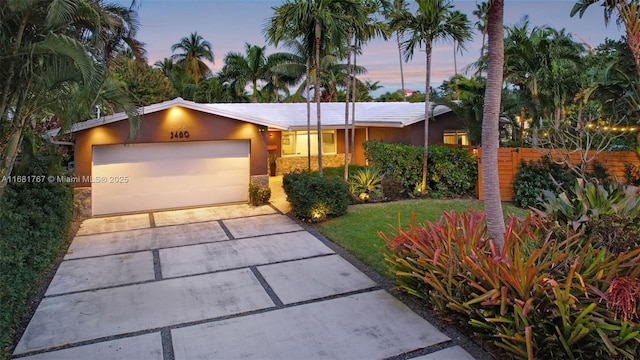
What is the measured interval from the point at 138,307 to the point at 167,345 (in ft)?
4.34

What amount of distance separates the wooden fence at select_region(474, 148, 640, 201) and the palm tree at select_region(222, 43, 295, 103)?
19.1m

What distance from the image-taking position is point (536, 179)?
1140 centimetres

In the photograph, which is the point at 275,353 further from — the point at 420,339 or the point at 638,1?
the point at 638,1

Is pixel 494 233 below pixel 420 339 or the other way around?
the other way around

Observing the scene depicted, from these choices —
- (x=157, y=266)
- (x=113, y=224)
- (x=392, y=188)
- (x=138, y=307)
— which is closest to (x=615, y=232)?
(x=138, y=307)

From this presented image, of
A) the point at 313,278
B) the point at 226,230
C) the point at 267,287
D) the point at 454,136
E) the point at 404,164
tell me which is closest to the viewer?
the point at 267,287

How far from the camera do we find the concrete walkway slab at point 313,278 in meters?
6.14

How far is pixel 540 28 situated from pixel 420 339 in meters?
12.8

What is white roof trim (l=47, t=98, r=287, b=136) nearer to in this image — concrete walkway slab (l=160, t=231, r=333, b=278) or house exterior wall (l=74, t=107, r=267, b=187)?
house exterior wall (l=74, t=107, r=267, b=187)

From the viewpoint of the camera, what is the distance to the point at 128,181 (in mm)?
11922

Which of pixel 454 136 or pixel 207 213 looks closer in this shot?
pixel 207 213

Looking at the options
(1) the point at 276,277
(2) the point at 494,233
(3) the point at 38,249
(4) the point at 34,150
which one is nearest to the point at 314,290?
(1) the point at 276,277

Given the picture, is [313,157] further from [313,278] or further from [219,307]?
[219,307]

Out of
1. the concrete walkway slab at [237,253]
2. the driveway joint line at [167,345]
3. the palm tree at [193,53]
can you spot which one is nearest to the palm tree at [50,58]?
the concrete walkway slab at [237,253]
